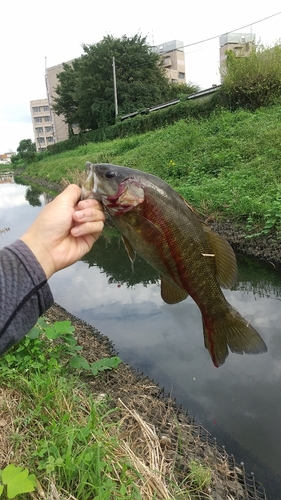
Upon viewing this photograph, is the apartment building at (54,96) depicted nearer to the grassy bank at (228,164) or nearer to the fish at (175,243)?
the grassy bank at (228,164)

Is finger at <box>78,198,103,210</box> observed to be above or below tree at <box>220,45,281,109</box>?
below

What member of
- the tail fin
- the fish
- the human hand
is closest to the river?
the tail fin

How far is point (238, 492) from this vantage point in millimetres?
2783

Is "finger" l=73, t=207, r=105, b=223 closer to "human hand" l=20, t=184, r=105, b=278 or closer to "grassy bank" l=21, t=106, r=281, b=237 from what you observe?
"human hand" l=20, t=184, r=105, b=278

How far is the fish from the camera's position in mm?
1780

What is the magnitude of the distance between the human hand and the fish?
0.21 ft

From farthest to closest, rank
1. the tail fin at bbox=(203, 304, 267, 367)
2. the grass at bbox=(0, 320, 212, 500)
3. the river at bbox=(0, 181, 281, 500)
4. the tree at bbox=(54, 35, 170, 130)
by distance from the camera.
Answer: the tree at bbox=(54, 35, 170, 130), the river at bbox=(0, 181, 281, 500), the grass at bbox=(0, 320, 212, 500), the tail fin at bbox=(203, 304, 267, 367)

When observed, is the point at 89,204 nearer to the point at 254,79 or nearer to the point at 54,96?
the point at 254,79

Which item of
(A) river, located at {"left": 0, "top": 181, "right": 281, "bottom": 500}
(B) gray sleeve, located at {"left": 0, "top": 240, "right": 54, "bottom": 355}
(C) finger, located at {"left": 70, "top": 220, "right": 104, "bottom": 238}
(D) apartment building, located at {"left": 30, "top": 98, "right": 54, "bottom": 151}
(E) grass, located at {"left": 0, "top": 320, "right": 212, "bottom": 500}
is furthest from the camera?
(D) apartment building, located at {"left": 30, "top": 98, "right": 54, "bottom": 151}

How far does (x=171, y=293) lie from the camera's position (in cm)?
210

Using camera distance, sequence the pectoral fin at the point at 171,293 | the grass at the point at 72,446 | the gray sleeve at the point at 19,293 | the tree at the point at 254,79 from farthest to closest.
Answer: the tree at the point at 254,79 → the grass at the point at 72,446 → the pectoral fin at the point at 171,293 → the gray sleeve at the point at 19,293

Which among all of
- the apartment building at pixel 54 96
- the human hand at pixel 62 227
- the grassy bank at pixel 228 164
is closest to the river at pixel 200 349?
the grassy bank at pixel 228 164

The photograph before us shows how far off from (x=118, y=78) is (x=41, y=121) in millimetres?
77005

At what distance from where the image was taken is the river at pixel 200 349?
12.7ft
